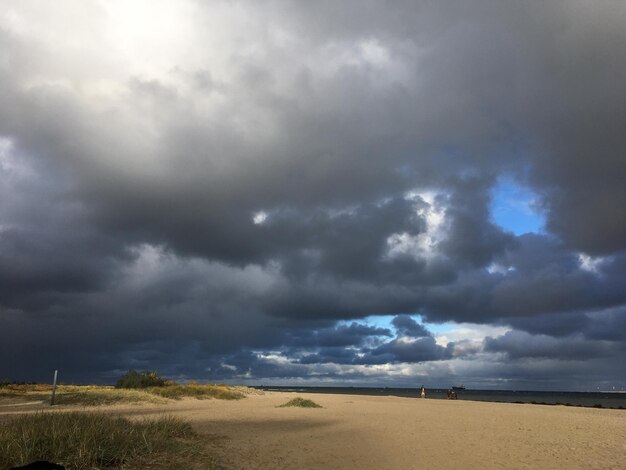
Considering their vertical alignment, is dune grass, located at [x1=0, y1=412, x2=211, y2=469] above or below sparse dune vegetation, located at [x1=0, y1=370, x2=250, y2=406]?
above

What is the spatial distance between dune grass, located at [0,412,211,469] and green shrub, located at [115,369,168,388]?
99.9 ft

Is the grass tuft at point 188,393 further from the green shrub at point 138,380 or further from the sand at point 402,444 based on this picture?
the sand at point 402,444

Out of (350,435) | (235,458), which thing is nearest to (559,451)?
(350,435)

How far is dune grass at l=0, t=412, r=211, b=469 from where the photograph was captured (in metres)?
8.85

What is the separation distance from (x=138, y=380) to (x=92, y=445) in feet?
111

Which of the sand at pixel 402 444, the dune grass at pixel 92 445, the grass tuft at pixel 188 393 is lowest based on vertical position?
the grass tuft at pixel 188 393

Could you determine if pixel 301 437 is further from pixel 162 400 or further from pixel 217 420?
pixel 162 400

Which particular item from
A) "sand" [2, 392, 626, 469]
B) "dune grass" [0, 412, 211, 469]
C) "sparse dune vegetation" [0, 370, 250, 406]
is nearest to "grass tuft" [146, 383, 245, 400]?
"sparse dune vegetation" [0, 370, 250, 406]

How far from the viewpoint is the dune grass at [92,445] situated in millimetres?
8852

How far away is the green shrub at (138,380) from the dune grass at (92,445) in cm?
3045

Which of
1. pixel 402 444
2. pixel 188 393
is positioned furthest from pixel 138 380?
pixel 402 444

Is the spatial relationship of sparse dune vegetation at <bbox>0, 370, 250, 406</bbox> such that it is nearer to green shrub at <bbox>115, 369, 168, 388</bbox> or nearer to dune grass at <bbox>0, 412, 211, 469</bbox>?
green shrub at <bbox>115, 369, 168, 388</bbox>

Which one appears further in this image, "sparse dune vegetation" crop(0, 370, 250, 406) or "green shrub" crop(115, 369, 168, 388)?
"green shrub" crop(115, 369, 168, 388)

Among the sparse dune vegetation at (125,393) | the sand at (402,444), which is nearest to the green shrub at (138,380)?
the sparse dune vegetation at (125,393)
